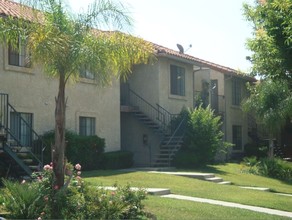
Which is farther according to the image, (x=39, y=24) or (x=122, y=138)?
(x=122, y=138)

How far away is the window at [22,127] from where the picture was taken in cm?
1842

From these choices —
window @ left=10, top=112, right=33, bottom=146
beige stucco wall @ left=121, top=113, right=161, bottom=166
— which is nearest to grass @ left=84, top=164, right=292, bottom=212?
window @ left=10, top=112, right=33, bottom=146

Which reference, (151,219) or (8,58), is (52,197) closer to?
(151,219)

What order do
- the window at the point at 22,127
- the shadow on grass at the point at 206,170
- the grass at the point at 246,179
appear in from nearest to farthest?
the window at the point at 22,127 < the grass at the point at 246,179 < the shadow on grass at the point at 206,170

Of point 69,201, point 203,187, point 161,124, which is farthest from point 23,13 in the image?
point 161,124

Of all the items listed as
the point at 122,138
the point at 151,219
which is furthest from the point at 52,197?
the point at 122,138

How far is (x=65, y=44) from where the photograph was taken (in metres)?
10.5

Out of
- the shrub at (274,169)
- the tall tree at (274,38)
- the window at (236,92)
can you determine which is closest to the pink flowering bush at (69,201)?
the tall tree at (274,38)

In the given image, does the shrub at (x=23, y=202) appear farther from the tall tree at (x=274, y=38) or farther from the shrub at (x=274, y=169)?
the shrub at (x=274, y=169)

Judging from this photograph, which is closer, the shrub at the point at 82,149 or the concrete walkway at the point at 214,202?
the concrete walkway at the point at 214,202

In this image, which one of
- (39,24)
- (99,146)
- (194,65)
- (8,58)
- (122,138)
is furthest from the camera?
(194,65)

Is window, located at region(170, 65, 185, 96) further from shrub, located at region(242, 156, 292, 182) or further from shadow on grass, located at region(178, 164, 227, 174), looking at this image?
shrub, located at region(242, 156, 292, 182)

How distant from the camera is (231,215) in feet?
38.3

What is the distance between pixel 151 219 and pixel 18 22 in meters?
5.06
